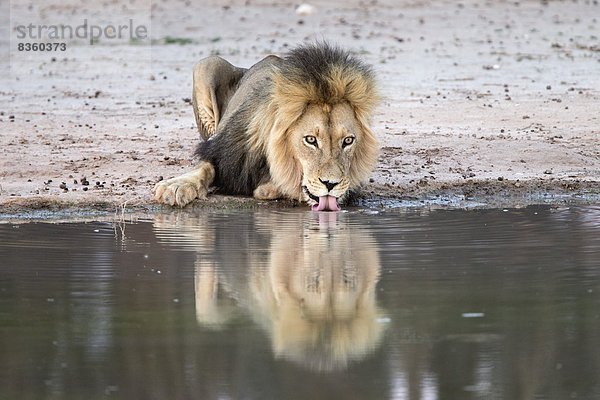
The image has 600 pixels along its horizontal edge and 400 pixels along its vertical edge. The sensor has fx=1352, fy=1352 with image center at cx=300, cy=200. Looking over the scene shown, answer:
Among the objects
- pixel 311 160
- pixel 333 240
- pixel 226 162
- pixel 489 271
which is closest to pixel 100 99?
pixel 226 162

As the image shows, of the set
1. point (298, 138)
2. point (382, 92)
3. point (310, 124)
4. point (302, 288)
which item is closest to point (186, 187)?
point (298, 138)

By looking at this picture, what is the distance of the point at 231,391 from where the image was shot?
4.60 m

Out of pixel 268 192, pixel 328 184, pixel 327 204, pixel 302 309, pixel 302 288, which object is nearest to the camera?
pixel 302 309

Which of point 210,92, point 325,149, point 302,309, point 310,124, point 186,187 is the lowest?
point 302,309

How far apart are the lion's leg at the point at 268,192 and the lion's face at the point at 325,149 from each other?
34 centimetres

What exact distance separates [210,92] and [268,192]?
174 cm

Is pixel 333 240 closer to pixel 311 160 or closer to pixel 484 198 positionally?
pixel 311 160

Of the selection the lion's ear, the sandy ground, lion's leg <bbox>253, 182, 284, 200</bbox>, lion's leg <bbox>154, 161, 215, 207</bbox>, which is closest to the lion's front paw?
lion's leg <bbox>154, 161, 215, 207</bbox>

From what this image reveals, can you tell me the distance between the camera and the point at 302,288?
6.12 m

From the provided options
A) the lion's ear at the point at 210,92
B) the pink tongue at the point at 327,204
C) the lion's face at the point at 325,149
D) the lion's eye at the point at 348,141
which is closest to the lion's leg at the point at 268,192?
the lion's face at the point at 325,149

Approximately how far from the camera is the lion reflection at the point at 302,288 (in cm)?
521

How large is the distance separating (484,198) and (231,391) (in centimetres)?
475

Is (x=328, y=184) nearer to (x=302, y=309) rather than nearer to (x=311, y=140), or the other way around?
(x=311, y=140)

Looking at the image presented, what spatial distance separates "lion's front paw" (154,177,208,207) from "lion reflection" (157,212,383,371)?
706mm
